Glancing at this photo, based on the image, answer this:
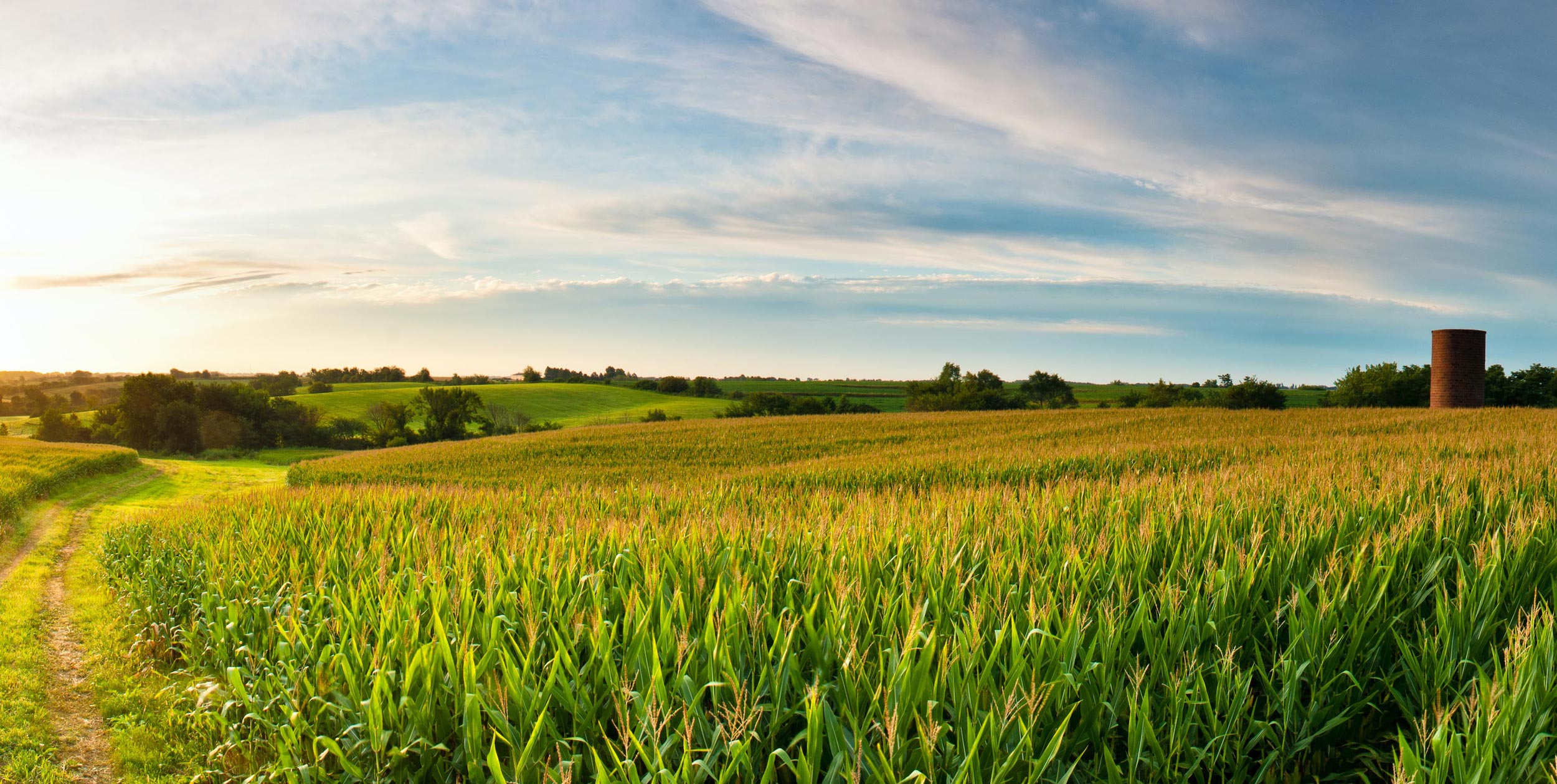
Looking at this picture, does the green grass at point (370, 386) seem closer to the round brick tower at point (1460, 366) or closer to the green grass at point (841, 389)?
the green grass at point (841, 389)

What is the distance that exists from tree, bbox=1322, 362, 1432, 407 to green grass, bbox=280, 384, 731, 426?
177 feet

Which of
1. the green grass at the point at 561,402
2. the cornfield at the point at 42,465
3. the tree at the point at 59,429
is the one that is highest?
the green grass at the point at 561,402

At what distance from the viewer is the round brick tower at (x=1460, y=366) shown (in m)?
34.8

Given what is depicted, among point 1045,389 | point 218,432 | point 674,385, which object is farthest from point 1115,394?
point 218,432

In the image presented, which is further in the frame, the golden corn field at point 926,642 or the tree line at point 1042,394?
the tree line at point 1042,394

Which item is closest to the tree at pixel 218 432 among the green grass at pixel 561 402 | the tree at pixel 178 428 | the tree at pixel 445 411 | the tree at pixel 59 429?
the tree at pixel 178 428

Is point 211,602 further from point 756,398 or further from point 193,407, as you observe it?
point 193,407

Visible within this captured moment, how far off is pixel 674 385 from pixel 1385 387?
69.2 m

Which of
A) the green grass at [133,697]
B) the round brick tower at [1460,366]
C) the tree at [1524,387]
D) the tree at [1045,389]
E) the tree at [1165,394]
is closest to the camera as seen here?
the green grass at [133,697]

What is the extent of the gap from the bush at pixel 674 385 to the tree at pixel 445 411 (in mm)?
27522

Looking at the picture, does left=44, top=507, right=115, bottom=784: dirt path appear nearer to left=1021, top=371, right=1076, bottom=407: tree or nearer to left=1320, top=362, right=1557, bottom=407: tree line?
left=1320, top=362, right=1557, bottom=407: tree line

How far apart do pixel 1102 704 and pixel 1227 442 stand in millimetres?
22113

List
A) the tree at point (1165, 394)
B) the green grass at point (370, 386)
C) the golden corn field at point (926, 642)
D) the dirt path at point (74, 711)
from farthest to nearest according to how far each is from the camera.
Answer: the green grass at point (370, 386) → the tree at point (1165, 394) → the dirt path at point (74, 711) → the golden corn field at point (926, 642)

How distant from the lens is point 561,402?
9025cm
